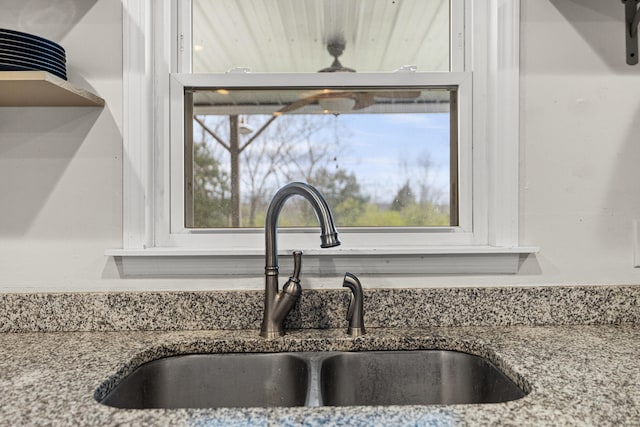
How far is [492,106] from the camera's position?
1.20 meters

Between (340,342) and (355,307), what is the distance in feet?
0.28

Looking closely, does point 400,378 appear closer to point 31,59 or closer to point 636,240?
point 636,240

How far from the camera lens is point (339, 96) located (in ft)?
4.15

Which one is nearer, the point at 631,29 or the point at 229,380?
the point at 229,380

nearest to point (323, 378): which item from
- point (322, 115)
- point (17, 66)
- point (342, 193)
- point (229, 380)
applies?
point (229, 380)

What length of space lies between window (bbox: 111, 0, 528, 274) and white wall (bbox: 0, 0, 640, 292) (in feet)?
0.35

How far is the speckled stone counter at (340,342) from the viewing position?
66cm

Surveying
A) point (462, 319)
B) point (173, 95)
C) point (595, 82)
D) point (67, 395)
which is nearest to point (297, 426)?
point (67, 395)

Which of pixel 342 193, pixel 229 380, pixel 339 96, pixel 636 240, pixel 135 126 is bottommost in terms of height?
pixel 229 380

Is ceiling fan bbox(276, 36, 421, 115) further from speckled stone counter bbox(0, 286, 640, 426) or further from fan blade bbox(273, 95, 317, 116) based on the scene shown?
speckled stone counter bbox(0, 286, 640, 426)

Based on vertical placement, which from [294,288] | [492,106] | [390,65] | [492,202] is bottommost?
[294,288]

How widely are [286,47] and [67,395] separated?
96 cm

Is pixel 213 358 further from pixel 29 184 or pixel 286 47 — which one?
pixel 286 47

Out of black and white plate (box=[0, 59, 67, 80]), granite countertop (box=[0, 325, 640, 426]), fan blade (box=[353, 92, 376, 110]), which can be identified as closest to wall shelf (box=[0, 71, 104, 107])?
black and white plate (box=[0, 59, 67, 80])
